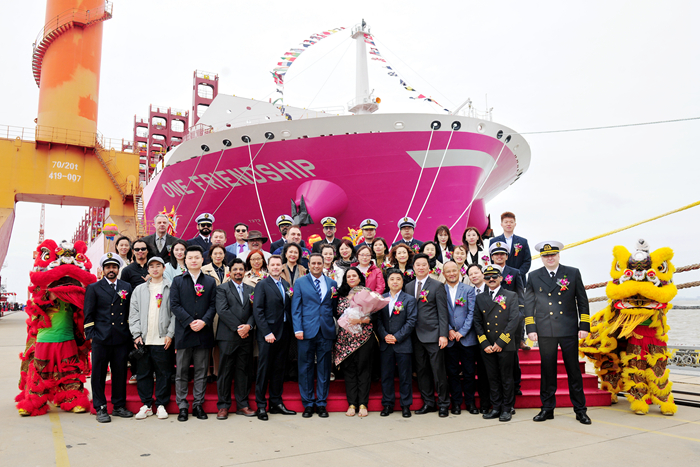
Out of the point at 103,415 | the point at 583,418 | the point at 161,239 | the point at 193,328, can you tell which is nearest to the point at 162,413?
the point at 103,415

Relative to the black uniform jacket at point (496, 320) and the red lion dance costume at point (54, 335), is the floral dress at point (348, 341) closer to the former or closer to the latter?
the black uniform jacket at point (496, 320)

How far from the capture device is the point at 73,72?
19.9 metres

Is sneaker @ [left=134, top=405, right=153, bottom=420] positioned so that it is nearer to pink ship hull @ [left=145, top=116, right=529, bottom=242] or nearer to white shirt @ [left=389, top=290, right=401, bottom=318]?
white shirt @ [left=389, top=290, right=401, bottom=318]

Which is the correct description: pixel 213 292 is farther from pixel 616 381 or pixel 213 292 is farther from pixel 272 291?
pixel 616 381

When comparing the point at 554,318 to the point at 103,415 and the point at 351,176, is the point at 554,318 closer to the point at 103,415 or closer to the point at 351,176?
the point at 103,415

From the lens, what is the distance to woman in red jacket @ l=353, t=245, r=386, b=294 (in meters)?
4.86

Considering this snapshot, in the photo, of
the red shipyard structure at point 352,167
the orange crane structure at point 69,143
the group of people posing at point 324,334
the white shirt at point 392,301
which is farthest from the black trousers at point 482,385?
the orange crane structure at point 69,143

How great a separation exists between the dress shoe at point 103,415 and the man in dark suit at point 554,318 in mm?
3941

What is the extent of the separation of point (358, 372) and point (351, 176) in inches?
316

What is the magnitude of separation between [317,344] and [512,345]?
1.91 metres

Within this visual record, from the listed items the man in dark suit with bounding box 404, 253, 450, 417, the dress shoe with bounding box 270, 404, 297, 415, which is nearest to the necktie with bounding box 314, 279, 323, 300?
the man in dark suit with bounding box 404, 253, 450, 417

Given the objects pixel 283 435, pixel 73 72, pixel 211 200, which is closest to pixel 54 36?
pixel 73 72

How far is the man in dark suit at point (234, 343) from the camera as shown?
450cm

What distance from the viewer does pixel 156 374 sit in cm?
448
